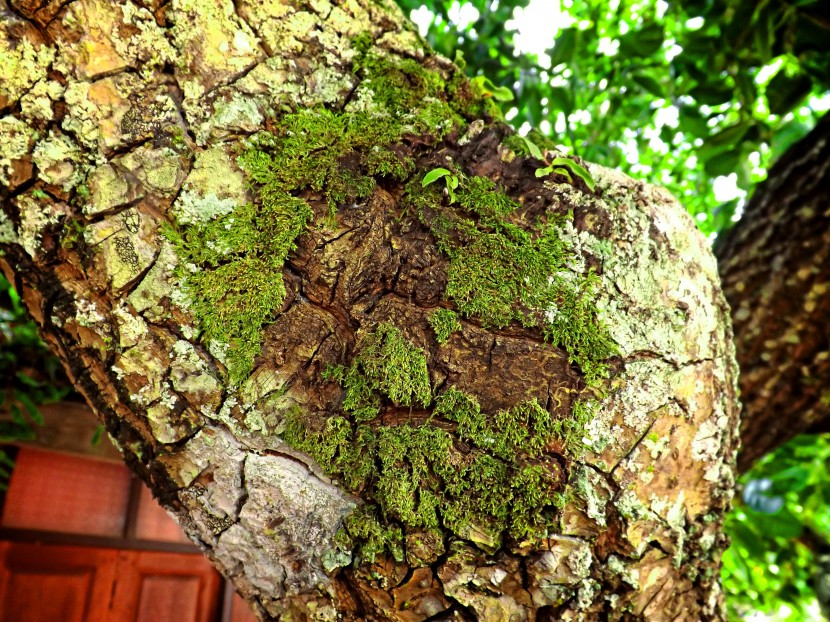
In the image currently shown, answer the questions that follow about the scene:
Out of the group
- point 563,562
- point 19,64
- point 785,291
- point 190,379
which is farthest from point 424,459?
point 785,291

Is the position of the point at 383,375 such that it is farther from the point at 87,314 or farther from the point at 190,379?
the point at 87,314

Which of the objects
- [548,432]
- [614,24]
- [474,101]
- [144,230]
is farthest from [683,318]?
[614,24]

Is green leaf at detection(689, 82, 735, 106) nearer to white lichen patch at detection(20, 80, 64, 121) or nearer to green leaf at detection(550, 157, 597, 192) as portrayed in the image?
green leaf at detection(550, 157, 597, 192)

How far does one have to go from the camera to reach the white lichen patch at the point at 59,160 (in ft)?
2.37

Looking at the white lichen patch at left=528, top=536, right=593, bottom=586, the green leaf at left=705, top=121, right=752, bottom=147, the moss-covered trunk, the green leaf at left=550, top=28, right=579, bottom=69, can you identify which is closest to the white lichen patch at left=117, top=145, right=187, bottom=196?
the moss-covered trunk

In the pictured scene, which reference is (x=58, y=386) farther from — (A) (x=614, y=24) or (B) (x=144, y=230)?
(A) (x=614, y=24)

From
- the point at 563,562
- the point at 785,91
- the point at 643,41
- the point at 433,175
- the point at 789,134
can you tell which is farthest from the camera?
the point at 789,134

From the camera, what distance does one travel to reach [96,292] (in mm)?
736

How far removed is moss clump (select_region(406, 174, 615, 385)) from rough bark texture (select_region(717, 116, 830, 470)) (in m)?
1.05

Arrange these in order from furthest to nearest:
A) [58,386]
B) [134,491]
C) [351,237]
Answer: [134,491], [58,386], [351,237]

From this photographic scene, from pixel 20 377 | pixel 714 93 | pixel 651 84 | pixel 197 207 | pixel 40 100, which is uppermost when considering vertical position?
pixel 651 84

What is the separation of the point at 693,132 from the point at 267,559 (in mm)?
1937

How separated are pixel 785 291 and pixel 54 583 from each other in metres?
2.47

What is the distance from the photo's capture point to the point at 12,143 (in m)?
0.72
